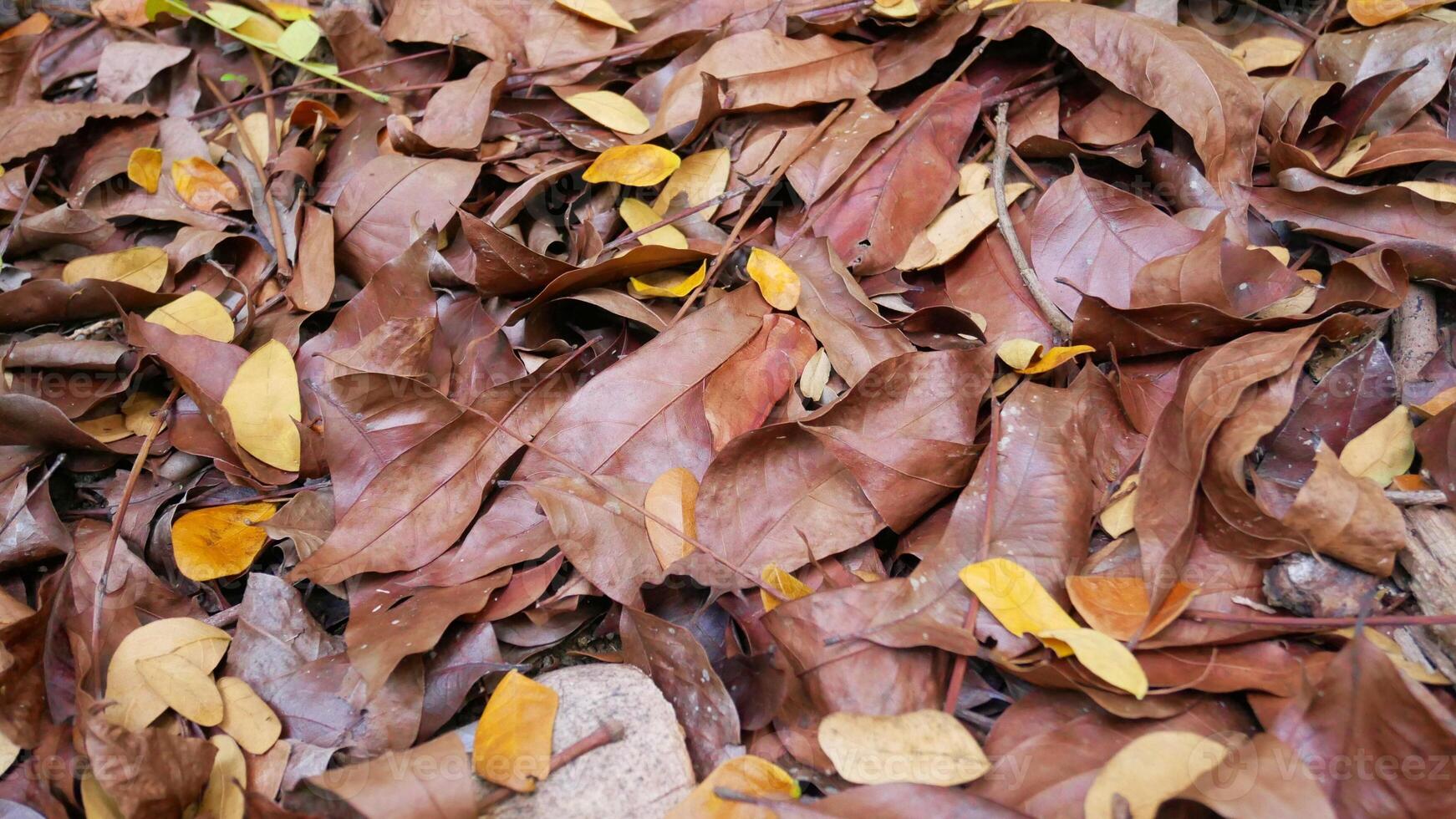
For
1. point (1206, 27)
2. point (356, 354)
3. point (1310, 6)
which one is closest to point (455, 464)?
point (356, 354)

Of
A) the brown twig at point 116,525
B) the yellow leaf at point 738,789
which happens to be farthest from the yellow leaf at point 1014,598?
the brown twig at point 116,525

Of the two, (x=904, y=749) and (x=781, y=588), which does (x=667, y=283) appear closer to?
(x=781, y=588)

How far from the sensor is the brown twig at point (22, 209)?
169 cm

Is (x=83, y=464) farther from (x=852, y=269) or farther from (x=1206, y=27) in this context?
(x=1206, y=27)

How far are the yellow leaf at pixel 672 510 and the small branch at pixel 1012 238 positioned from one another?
637 millimetres

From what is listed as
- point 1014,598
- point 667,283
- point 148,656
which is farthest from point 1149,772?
point 148,656

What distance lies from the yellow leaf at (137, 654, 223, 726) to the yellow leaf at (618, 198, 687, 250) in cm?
96

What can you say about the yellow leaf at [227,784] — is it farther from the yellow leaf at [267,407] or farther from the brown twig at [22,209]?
the brown twig at [22,209]

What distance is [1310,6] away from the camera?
1.82 metres

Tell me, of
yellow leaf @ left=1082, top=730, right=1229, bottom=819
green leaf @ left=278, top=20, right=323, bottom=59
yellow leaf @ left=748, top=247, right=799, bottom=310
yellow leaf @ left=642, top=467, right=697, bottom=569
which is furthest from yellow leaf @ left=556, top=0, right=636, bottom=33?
yellow leaf @ left=1082, top=730, right=1229, bottom=819

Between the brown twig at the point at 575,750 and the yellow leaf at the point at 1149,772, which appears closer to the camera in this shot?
the yellow leaf at the point at 1149,772

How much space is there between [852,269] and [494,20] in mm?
1003

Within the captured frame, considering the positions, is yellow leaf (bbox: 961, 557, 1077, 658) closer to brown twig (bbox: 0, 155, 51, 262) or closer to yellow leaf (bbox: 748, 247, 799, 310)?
yellow leaf (bbox: 748, 247, 799, 310)

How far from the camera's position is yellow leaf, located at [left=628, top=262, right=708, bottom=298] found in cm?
151
